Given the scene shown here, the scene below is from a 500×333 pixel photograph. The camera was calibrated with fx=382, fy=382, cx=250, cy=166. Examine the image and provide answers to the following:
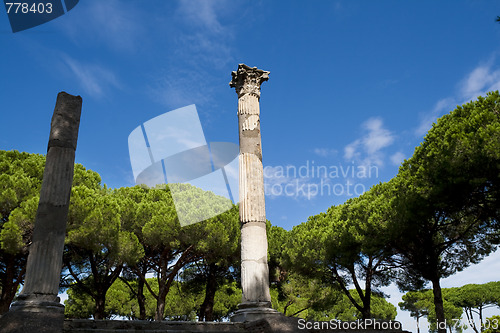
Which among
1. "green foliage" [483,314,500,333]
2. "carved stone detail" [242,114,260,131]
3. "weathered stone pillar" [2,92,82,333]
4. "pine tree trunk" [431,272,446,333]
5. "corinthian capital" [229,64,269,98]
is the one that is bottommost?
"green foliage" [483,314,500,333]

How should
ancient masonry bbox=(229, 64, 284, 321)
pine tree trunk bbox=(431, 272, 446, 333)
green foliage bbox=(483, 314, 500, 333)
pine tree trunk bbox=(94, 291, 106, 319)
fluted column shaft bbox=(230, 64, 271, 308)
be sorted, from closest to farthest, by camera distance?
ancient masonry bbox=(229, 64, 284, 321) → fluted column shaft bbox=(230, 64, 271, 308) → pine tree trunk bbox=(431, 272, 446, 333) → green foliage bbox=(483, 314, 500, 333) → pine tree trunk bbox=(94, 291, 106, 319)

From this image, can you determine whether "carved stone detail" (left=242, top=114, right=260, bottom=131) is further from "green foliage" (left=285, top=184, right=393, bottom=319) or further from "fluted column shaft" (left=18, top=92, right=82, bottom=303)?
"green foliage" (left=285, top=184, right=393, bottom=319)

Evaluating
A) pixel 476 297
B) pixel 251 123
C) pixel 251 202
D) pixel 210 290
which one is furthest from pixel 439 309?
pixel 476 297

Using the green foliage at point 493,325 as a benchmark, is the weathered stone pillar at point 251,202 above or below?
above

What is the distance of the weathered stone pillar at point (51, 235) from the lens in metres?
7.07

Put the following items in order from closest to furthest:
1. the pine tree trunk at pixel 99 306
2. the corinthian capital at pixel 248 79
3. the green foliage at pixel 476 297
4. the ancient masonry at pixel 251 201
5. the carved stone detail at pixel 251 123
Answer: the ancient masonry at pixel 251 201, the carved stone detail at pixel 251 123, the corinthian capital at pixel 248 79, the pine tree trunk at pixel 99 306, the green foliage at pixel 476 297

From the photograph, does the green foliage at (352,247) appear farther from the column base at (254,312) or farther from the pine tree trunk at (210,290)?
the column base at (254,312)

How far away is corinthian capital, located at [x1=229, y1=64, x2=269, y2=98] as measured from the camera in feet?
37.3

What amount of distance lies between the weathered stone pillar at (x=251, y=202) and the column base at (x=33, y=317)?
3.86 metres

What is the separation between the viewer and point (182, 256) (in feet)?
62.0

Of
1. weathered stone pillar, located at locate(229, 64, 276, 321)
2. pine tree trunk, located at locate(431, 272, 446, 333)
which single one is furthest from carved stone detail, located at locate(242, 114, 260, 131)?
pine tree trunk, located at locate(431, 272, 446, 333)

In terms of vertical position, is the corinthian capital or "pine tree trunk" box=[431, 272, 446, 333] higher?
the corinthian capital

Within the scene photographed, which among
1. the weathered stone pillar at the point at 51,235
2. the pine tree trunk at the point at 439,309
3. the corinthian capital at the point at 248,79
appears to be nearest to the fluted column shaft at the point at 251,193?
the corinthian capital at the point at 248,79

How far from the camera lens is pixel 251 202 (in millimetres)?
10047
